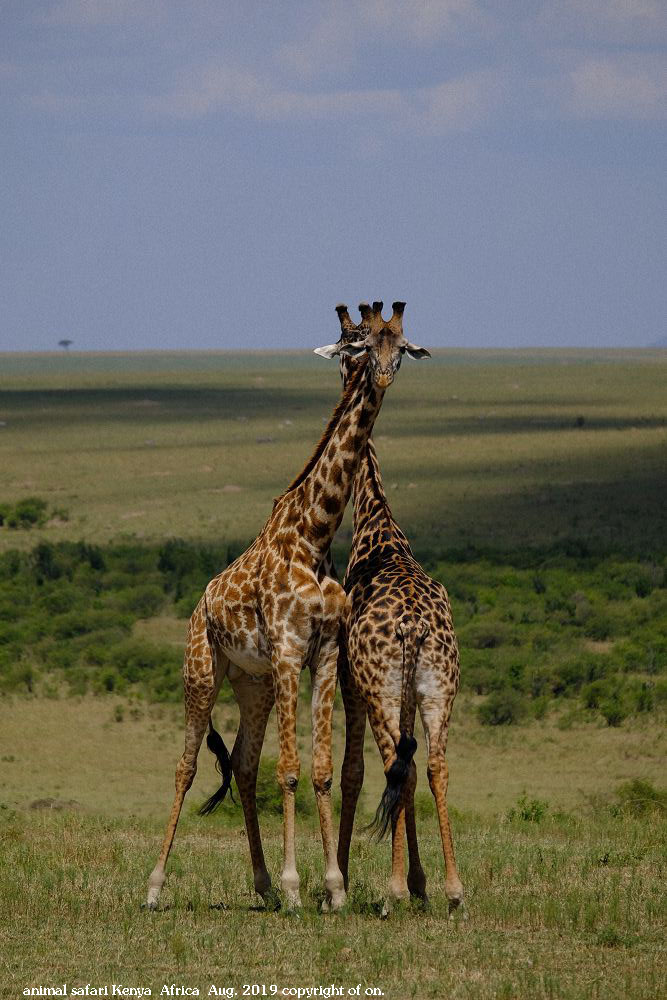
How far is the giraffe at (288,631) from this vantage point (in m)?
9.41

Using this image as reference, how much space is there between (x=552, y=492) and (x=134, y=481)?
14759 millimetres

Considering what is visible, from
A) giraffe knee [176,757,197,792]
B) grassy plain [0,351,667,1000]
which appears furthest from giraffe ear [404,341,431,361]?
grassy plain [0,351,667,1000]

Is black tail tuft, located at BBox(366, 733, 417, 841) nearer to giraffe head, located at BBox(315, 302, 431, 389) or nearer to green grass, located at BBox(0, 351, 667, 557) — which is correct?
giraffe head, located at BBox(315, 302, 431, 389)

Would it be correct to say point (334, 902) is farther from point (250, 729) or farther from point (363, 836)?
point (363, 836)

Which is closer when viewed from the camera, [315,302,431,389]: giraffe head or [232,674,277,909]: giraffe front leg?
[315,302,431,389]: giraffe head

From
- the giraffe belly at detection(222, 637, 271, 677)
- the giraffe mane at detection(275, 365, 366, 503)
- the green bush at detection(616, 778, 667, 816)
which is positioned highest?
the giraffe mane at detection(275, 365, 366, 503)

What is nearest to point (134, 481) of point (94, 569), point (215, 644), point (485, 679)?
point (94, 569)

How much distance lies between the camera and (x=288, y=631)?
9445 mm

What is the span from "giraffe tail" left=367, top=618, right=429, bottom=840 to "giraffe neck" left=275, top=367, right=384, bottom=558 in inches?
34.4

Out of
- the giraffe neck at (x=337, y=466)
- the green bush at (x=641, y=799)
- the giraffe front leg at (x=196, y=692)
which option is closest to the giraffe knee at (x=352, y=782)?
the giraffe front leg at (x=196, y=692)

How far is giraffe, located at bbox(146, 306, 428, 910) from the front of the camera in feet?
30.9

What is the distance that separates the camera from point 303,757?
19391mm

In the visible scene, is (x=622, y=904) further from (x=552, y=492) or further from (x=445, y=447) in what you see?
(x=445, y=447)

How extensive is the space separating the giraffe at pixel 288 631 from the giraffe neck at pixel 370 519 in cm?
64
